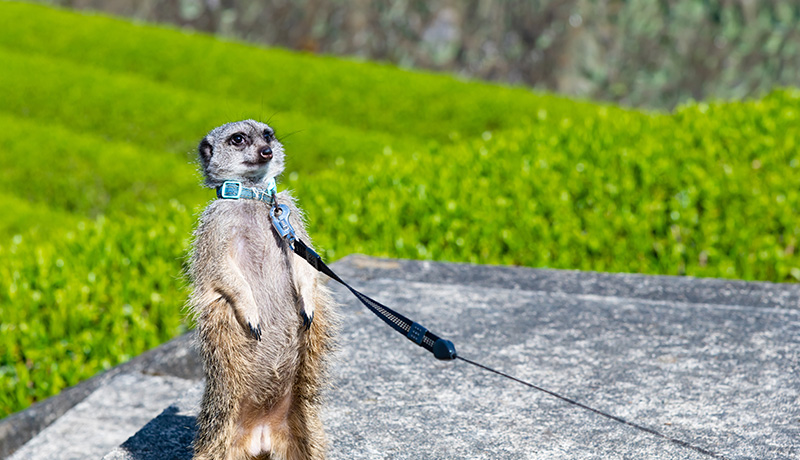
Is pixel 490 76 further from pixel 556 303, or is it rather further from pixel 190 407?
pixel 190 407

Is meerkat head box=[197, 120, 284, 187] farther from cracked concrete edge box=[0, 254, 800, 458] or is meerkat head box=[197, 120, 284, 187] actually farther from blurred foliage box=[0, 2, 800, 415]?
cracked concrete edge box=[0, 254, 800, 458]

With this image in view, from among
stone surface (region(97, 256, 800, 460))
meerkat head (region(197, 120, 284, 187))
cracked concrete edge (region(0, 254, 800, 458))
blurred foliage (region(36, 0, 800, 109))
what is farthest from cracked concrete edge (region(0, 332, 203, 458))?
blurred foliage (region(36, 0, 800, 109))

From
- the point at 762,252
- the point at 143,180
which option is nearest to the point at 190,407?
the point at 762,252

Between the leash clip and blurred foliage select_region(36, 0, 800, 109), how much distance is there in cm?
967

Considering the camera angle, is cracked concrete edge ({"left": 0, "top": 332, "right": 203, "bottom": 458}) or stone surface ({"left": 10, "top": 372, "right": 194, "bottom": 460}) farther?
cracked concrete edge ({"left": 0, "top": 332, "right": 203, "bottom": 458})

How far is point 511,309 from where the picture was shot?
4121mm

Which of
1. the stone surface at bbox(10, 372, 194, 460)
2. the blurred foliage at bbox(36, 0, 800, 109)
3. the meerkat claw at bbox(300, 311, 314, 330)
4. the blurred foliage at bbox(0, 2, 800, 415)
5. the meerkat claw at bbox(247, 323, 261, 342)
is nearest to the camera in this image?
the meerkat claw at bbox(247, 323, 261, 342)

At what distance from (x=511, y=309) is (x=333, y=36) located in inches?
382

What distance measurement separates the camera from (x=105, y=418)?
3934 millimetres

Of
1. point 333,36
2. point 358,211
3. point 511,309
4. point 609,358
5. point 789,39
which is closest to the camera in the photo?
point 609,358

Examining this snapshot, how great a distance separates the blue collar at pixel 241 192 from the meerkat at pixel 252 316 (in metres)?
0.01

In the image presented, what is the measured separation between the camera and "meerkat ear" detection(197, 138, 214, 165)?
235 cm

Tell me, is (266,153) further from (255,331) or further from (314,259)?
(255,331)

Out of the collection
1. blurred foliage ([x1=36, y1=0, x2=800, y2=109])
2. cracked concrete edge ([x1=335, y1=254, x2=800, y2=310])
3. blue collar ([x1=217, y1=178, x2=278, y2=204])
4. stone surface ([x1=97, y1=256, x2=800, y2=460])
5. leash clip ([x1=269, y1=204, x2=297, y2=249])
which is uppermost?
blurred foliage ([x1=36, y1=0, x2=800, y2=109])
